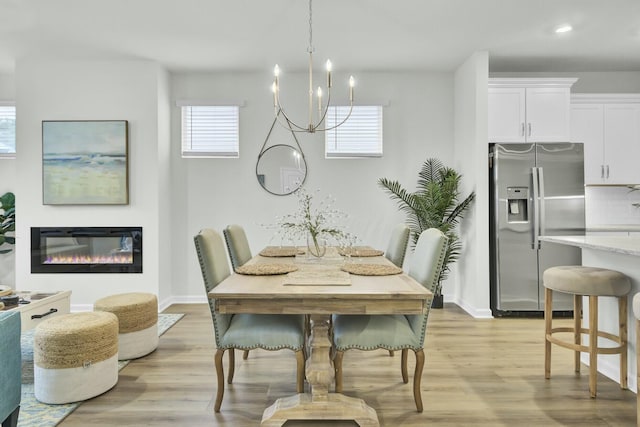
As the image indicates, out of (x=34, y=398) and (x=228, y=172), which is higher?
(x=228, y=172)

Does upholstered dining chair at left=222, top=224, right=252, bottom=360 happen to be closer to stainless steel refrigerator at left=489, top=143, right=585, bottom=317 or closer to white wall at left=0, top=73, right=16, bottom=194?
stainless steel refrigerator at left=489, top=143, right=585, bottom=317

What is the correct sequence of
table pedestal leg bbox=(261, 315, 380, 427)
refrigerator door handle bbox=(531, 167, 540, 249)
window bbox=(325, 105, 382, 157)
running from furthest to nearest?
window bbox=(325, 105, 382, 157) → refrigerator door handle bbox=(531, 167, 540, 249) → table pedestal leg bbox=(261, 315, 380, 427)

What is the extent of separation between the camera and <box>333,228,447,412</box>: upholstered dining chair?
6.98ft

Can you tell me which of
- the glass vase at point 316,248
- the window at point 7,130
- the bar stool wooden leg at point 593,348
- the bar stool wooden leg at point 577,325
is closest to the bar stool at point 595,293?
the bar stool wooden leg at point 593,348

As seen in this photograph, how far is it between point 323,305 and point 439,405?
1.03 meters

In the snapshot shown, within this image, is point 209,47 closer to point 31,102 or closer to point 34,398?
point 31,102

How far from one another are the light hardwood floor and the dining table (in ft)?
0.47

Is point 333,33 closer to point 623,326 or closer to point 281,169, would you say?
point 281,169

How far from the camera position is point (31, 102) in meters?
4.20

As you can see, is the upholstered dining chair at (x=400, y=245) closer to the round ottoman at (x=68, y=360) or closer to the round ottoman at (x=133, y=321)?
the round ottoman at (x=133, y=321)

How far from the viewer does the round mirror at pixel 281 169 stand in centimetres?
465

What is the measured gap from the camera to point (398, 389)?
246 cm

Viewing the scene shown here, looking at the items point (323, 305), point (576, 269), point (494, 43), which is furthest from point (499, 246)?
point (323, 305)

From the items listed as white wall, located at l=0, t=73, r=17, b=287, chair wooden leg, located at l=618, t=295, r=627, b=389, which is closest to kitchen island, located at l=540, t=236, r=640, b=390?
chair wooden leg, located at l=618, t=295, r=627, b=389
